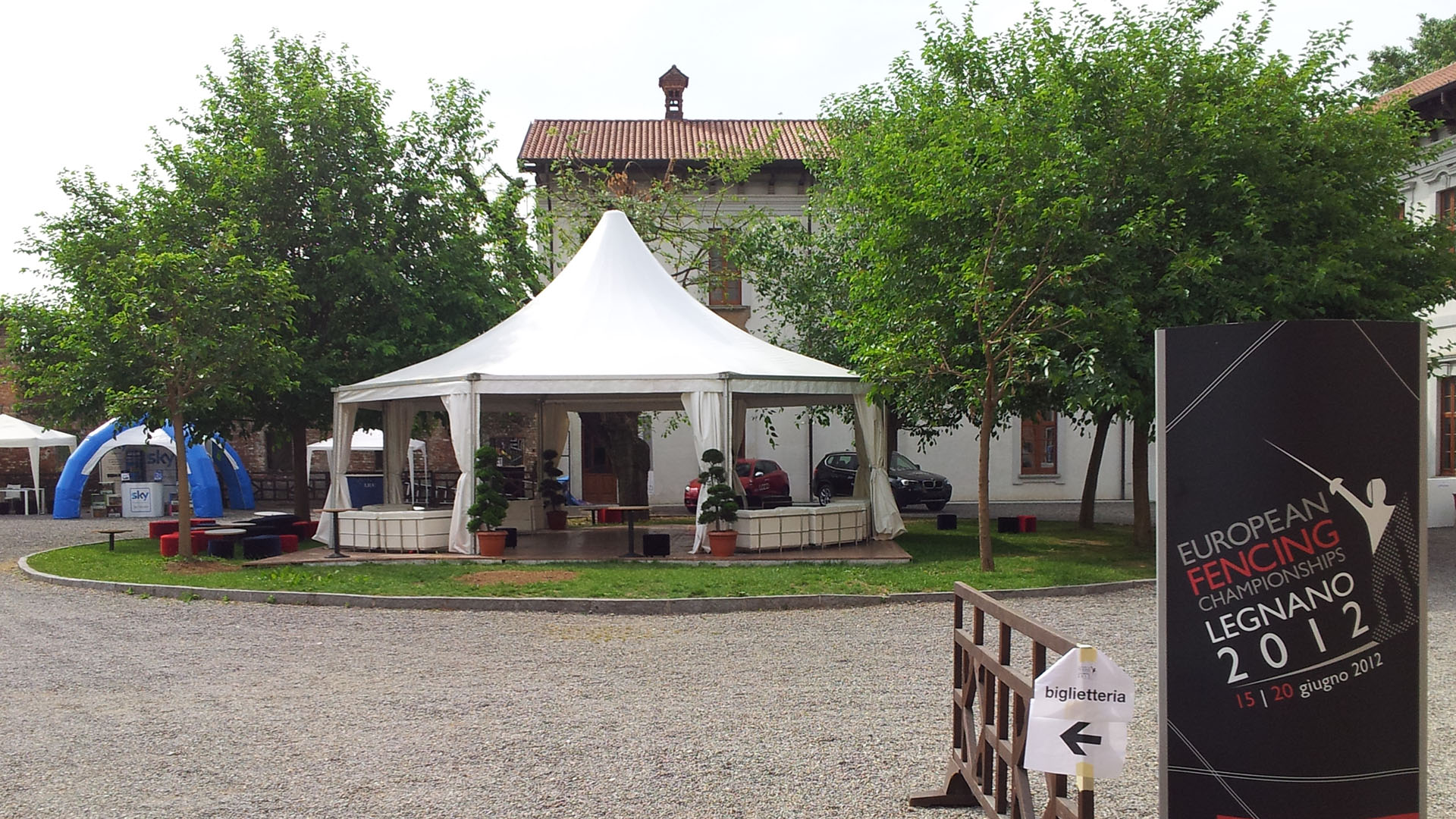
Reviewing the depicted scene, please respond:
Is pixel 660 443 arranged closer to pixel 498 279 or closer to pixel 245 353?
pixel 498 279

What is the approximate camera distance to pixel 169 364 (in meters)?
15.0

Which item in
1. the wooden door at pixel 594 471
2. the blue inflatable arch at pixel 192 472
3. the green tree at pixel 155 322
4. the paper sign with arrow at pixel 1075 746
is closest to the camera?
the paper sign with arrow at pixel 1075 746

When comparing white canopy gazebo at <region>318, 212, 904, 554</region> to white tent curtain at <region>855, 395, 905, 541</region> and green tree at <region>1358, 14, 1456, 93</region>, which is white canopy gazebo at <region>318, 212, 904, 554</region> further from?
green tree at <region>1358, 14, 1456, 93</region>

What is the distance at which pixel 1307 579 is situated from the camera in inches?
123

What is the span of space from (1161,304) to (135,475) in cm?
2579

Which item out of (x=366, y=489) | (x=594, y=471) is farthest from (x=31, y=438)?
(x=594, y=471)

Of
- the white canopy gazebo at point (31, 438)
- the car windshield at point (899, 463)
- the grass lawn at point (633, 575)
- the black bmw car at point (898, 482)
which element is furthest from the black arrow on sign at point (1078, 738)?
the white canopy gazebo at point (31, 438)

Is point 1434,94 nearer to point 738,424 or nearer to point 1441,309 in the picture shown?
point 1441,309

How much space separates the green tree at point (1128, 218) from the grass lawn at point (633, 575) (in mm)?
1923

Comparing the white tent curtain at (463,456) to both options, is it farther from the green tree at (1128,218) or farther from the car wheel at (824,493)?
the car wheel at (824,493)

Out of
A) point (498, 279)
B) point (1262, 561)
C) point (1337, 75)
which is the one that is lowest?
point (1262, 561)

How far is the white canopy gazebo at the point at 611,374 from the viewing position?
15.2m

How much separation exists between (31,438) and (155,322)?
16.1 meters

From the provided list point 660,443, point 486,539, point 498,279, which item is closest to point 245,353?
point 486,539
